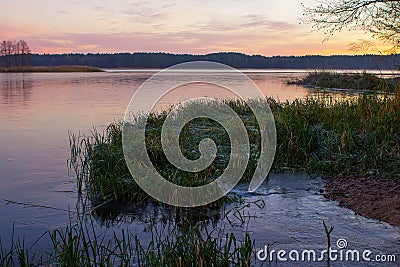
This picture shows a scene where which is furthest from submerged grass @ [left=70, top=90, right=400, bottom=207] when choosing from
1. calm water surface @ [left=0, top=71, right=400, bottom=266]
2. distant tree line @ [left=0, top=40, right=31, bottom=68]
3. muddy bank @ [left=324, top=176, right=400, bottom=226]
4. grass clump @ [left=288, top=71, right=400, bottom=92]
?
distant tree line @ [left=0, top=40, right=31, bottom=68]

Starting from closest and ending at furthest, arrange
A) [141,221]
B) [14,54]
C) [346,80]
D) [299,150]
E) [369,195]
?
[141,221] → [369,195] → [299,150] → [346,80] → [14,54]

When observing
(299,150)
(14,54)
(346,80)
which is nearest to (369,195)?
(299,150)

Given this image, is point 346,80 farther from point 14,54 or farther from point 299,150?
point 14,54

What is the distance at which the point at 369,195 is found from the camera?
16.7ft

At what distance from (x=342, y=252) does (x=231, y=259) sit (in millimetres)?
1005

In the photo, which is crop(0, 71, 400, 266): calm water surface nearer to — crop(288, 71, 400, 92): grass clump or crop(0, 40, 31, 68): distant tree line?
crop(288, 71, 400, 92): grass clump

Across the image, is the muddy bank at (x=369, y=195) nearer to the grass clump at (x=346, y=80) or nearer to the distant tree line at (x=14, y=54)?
the grass clump at (x=346, y=80)

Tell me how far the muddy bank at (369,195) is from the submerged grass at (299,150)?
0.31 m

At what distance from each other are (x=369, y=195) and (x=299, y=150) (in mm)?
1850

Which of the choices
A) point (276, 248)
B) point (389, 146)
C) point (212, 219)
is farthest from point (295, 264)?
point (389, 146)

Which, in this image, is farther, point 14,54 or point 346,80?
point 14,54

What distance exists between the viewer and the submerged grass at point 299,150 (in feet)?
18.5

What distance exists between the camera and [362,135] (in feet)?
23.3

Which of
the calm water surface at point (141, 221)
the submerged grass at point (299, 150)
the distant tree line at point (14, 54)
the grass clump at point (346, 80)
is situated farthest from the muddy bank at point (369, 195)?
the distant tree line at point (14, 54)
